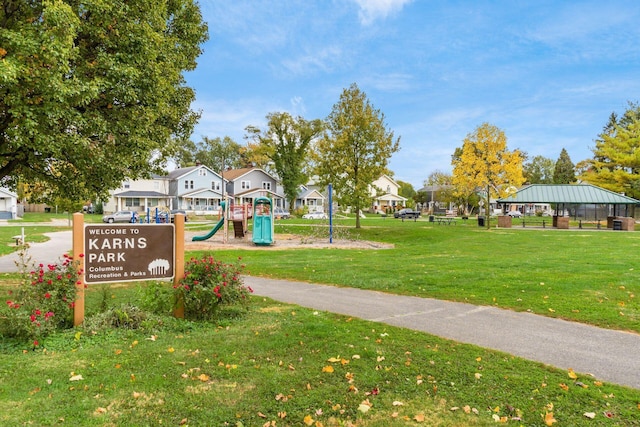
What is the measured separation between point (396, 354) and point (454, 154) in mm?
80828

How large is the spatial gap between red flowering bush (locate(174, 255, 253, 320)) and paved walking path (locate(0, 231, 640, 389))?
5.52 feet

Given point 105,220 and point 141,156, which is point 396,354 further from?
point 105,220

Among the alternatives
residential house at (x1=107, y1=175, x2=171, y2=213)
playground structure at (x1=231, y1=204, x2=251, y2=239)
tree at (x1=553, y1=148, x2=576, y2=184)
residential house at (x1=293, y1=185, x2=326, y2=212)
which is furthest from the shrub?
tree at (x1=553, y1=148, x2=576, y2=184)

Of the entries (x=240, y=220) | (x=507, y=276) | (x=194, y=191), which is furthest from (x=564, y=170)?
(x=507, y=276)

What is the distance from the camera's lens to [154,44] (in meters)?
9.10

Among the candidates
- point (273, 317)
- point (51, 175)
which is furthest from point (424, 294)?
point (51, 175)

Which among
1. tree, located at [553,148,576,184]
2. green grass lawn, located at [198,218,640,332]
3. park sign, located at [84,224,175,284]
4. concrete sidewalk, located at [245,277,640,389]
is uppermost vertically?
tree, located at [553,148,576,184]

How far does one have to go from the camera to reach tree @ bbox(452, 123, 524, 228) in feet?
105

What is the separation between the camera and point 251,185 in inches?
2532

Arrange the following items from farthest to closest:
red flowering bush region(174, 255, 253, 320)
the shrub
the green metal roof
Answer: the green metal roof → red flowering bush region(174, 255, 253, 320) → the shrub

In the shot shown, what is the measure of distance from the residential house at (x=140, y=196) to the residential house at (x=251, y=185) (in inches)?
364

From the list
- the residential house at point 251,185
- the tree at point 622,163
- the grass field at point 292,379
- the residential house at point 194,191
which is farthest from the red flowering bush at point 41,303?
the residential house at point 251,185

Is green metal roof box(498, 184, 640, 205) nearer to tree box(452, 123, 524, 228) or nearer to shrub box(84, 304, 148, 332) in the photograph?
tree box(452, 123, 524, 228)

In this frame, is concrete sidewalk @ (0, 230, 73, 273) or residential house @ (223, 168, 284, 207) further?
residential house @ (223, 168, 284, 207)
